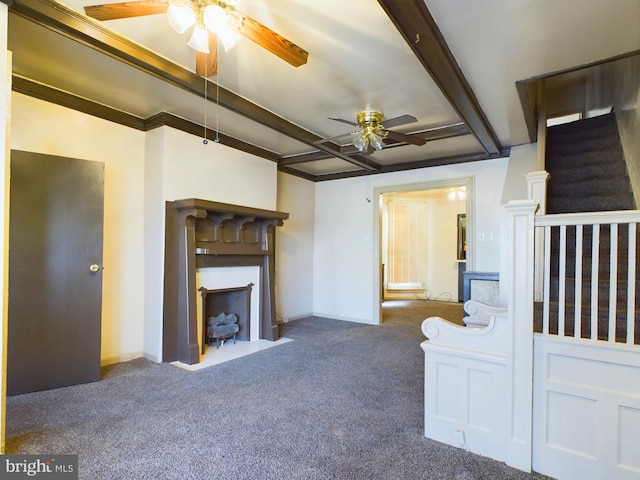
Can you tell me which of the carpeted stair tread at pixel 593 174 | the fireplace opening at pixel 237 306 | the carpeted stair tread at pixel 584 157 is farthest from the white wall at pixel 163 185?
the carpeted stair tread at pixel 584 157

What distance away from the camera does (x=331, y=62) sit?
2.33 metres

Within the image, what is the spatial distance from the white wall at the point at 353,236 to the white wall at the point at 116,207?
2.93 metres

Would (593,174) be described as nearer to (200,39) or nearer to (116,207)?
(200,39)

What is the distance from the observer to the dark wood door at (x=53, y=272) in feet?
8.25

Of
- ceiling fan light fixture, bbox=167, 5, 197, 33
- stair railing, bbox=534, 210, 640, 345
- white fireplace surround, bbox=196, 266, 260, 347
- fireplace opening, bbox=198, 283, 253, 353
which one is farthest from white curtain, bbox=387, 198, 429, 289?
ceiling fan light fixture, bbox=167, 5, 197, 33

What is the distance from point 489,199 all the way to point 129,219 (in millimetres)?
4299

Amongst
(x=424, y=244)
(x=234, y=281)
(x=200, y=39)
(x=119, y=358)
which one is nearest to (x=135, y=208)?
(x=234, y=281)

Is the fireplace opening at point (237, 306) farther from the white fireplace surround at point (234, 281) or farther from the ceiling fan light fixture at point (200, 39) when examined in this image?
the ceiling fan light fixture at point (200, 39)

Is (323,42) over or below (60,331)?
over

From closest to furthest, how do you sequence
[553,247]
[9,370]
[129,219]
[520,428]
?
[520,428]
[9,370]
[553,247]
[129,219]

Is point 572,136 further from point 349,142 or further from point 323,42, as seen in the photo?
point 323,42

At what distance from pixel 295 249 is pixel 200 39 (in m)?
3.86

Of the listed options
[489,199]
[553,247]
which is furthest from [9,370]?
[489,199]

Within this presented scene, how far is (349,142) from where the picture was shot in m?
4.16
